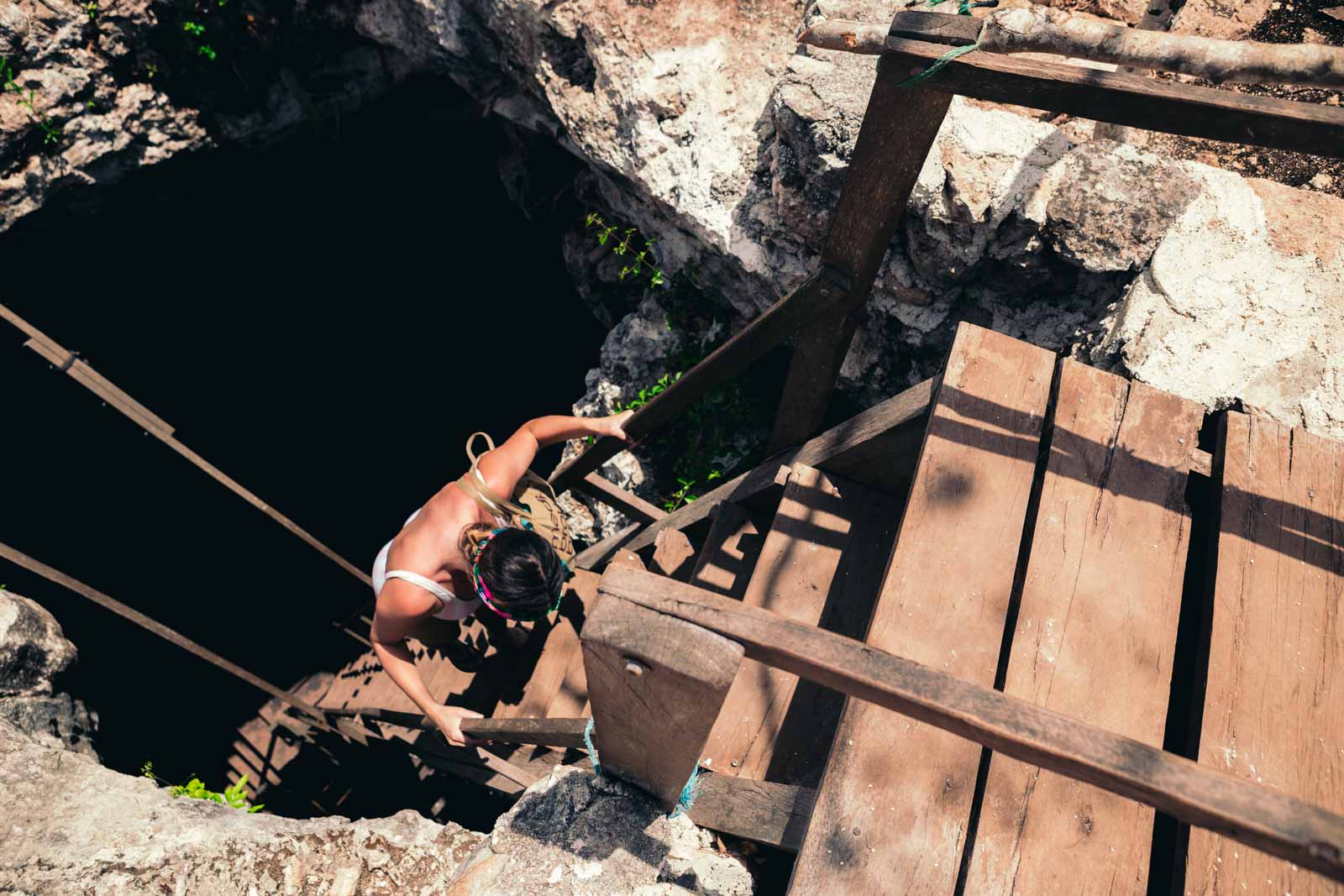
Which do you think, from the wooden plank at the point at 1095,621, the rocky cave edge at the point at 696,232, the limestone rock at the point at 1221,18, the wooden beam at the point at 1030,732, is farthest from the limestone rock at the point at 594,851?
the limestone rock at the point at 1221,18

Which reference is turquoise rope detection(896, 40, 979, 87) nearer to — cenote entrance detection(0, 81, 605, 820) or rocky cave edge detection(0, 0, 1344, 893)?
rocky cave edge detection(0, 0, 1344, 893)

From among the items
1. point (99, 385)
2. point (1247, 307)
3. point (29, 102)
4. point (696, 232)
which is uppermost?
point (29, 102)

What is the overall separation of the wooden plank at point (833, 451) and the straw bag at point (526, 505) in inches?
22.4

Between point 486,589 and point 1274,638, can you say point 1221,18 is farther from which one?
point 486,589

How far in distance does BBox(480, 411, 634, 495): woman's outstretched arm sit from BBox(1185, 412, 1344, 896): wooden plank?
234cm

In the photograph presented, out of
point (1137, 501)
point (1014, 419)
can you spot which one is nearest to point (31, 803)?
point (1014, 419)

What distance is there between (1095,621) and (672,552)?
1.97 metres

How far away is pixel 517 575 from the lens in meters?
2.55

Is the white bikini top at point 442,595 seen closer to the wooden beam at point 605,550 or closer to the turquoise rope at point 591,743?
the wooden beam at point 605,550

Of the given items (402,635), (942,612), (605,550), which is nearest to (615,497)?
(605,550)

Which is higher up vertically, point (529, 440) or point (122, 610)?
point (529, 440)

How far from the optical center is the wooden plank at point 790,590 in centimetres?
238

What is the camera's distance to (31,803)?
2.42 m

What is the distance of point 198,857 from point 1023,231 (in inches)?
147
